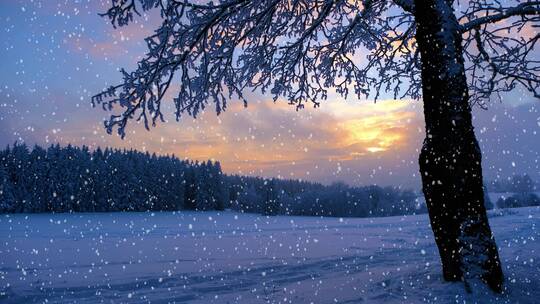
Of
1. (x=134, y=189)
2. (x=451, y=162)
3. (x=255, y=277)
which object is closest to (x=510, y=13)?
(x=451, y=162)

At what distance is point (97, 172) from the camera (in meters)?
64.1

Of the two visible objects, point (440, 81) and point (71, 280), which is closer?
point (440, 81)

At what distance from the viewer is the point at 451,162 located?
225 inches

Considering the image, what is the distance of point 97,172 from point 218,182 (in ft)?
81.0

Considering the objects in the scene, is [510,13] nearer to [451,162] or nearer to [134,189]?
[451,162]

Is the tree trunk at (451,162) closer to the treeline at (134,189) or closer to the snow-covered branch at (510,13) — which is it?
the snow-covered branch at (510,13)

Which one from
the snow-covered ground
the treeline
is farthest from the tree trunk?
the treeline

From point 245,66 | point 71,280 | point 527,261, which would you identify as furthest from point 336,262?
point 71,280

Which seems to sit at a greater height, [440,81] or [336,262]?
[440,81]

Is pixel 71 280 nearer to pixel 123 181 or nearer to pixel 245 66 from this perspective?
pixel 245 66

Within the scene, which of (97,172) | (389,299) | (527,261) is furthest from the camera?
(97,172)

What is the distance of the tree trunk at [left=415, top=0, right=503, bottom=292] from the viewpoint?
18.5 ft

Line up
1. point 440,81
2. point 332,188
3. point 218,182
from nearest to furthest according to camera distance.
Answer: point 440,81
point 218,182
point 332,188

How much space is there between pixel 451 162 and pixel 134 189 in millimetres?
66162
